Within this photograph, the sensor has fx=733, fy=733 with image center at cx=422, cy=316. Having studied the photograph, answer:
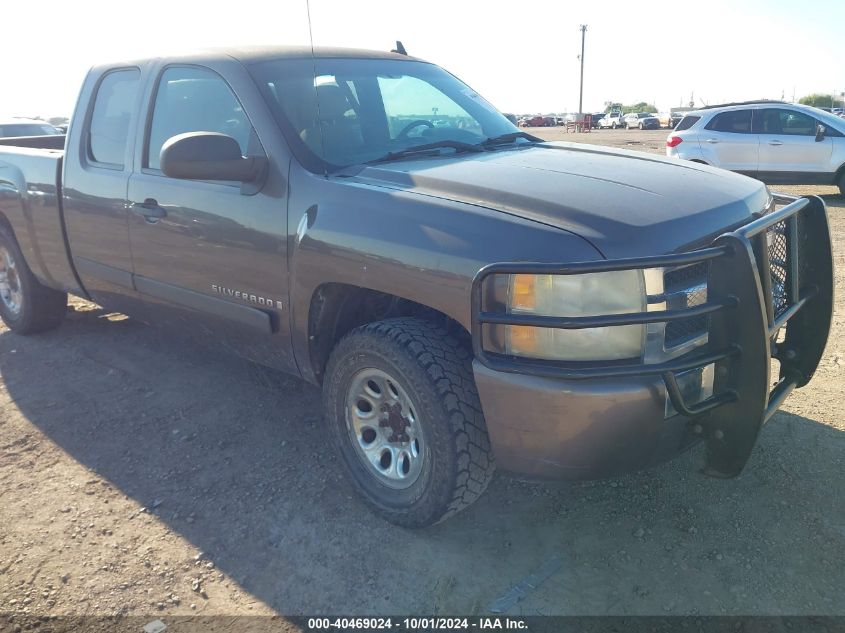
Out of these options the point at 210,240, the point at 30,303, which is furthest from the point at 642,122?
the point at 210,240

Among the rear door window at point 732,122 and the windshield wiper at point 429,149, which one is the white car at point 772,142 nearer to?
the rear door window at point 732,122

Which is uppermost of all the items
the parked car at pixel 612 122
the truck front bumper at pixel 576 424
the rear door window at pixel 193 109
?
the rear door window at pixel 193 109

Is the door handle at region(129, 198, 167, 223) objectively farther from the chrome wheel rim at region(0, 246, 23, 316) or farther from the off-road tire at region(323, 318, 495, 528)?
the chrome wheel rim at region(0, 246, 23, 316)

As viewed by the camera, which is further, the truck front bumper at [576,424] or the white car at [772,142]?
the white car at [772,142]

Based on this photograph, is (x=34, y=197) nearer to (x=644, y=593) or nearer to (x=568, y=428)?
(x=568, y=428)

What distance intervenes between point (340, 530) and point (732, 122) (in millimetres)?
11652

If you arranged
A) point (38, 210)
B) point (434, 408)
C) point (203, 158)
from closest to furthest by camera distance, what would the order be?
1. point (434, 408)
2. point (203, 158)
3. point (38, 210)

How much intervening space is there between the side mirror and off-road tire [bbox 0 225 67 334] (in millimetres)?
2685

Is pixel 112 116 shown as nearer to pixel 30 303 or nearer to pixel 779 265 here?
pixel 30 303

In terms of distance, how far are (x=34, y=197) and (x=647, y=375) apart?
4100mm

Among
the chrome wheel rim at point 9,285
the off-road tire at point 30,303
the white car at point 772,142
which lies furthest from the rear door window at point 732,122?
the chrome wheel rim at point 9,285

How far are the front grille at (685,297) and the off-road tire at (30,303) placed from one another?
4.46m

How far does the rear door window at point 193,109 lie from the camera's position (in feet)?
11.4

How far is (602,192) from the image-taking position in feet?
8.93
